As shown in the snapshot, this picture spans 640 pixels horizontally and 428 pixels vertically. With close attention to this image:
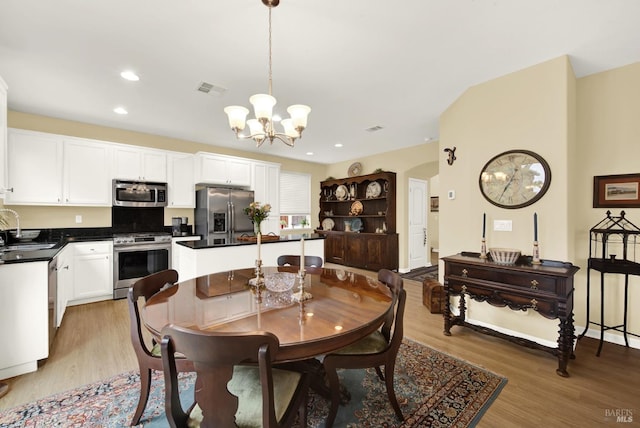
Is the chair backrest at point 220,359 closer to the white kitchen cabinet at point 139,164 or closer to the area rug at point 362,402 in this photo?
the area rug at point 362,402

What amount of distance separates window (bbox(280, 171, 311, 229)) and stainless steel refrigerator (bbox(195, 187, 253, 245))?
1.71 metres

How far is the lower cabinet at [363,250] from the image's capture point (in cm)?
585

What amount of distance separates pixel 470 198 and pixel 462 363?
1747mm

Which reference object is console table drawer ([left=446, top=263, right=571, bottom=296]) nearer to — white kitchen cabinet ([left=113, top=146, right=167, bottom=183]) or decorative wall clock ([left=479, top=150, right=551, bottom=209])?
decorative wall clock ([left=479, top=150, right=551, bottom=209])

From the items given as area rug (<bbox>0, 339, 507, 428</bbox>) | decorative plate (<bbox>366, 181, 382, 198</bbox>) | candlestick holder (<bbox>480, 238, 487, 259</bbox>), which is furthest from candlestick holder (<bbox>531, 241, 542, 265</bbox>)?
decorative plate (<bbox>366, 181, 382, 198</bbox>)

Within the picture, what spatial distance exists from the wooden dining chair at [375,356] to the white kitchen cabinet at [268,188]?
4.04m

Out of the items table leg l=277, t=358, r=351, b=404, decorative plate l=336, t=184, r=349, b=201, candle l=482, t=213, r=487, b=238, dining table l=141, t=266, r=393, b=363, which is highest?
decorative plate l=336, t=184, r=349, b=201

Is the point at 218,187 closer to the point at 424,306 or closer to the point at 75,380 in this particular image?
the point at 75,380

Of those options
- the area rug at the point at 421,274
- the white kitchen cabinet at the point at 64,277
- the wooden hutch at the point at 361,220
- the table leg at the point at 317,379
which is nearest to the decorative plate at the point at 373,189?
the wooden hutch at the point at 361,220

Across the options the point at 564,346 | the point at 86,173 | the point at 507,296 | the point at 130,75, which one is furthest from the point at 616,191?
the point at 86,173

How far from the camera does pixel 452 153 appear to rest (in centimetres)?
339

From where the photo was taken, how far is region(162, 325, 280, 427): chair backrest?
94 centimetres

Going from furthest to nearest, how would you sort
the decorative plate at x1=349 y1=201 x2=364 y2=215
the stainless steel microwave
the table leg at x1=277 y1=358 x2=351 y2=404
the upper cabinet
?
the decorative plate at x1=349 y1=201 x2=364 y2=215, the stainless steel microwave, the upper cabinet, the table leg at x1=277 y1=358 x2=351 y2=404

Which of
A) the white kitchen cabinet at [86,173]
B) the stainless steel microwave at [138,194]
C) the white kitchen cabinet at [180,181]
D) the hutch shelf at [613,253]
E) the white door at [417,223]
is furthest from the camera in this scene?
the white door at [417,223]
